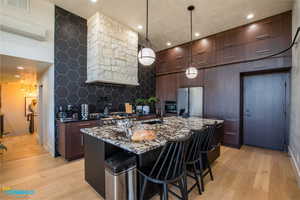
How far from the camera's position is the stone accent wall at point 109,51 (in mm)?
3508

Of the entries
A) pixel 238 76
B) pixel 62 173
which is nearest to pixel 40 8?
pixel 62 173

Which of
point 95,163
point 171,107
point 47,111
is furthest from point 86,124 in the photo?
point 171,107

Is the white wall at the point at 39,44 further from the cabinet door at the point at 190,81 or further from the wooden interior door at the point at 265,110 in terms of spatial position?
the wooden interior door at the point at 265,110

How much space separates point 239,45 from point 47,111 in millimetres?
5644

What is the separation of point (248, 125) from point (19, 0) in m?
6.48

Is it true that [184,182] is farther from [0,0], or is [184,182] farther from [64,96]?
[0,0]

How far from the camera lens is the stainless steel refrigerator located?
15.1ft

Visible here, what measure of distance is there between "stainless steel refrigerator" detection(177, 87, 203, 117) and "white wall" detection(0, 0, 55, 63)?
4041mm

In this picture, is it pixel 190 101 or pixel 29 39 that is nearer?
pixel 29 39

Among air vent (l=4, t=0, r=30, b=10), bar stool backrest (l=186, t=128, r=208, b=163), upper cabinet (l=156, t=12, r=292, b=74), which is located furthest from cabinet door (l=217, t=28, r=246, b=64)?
air vent (l=4, t=0, r=30, b=10)

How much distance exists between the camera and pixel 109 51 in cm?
371

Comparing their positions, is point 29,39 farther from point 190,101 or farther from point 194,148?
point 190,101

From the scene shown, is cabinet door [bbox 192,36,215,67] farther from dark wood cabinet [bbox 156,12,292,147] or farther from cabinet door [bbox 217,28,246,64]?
cabinet door [bbox 217,28,246,64]

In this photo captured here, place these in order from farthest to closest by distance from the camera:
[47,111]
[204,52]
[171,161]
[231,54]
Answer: [204,52] → [231,54] → [47,111] → [171,161]
